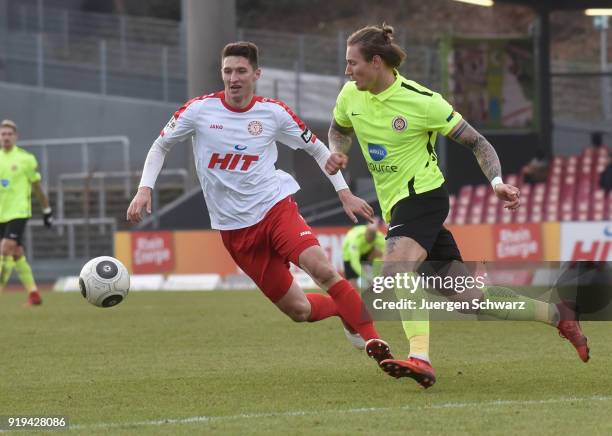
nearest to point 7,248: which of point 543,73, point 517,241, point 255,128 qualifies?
point 517,241

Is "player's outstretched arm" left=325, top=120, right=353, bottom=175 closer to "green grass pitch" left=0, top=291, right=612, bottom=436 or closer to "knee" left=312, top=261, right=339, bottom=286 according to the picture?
"knee" left=312, top=261, right=339, bottom=286

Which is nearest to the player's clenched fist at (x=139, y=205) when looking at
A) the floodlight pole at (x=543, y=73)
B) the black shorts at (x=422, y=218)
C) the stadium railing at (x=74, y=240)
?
the black shorts at (x=422, y=218)

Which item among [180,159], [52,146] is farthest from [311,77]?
[52,146]

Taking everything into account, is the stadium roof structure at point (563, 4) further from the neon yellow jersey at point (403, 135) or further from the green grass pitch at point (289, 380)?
the neon yellow jersey at point (403, 135)

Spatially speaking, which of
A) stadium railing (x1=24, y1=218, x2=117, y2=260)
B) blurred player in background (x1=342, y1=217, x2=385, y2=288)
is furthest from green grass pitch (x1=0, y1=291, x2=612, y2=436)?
stadium railing (x1=24, y1=218, x2=117, y2=260)

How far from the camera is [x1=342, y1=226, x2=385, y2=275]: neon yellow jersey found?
58.1 feet

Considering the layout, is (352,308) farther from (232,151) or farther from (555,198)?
(555,198)

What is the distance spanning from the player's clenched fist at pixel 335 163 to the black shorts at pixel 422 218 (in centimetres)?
44

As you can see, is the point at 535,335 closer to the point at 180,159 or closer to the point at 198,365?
the point at 198,365

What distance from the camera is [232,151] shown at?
870 cm

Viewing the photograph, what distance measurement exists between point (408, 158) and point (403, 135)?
0.14m

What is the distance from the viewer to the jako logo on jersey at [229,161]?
8.70 metres

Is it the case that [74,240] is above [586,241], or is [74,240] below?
below

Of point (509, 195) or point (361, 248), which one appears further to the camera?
point (361, 248)
